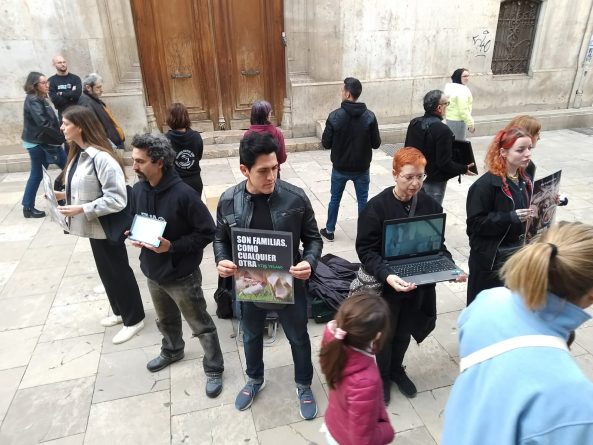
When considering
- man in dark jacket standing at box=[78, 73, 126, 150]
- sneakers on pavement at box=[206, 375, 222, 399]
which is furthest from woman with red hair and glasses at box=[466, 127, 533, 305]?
man in dark jacket standing at box=[78, 73, 126, 150]

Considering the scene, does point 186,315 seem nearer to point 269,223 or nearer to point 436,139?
point 269,223

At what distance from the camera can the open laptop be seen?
8.69 ft

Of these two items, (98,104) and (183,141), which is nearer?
(183,141)

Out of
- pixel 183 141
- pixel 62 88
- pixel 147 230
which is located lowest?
pixel 147 230

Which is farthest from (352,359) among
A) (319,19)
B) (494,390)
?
(319,19)

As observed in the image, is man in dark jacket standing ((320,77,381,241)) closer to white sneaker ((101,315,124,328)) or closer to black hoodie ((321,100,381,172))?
black hoodie ((321,100,381,172))

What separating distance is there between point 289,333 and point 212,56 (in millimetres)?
7779

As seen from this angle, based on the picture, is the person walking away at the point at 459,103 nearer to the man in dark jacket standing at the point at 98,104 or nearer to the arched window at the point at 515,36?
the arched window at the point at 515,36

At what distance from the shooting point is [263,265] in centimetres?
247

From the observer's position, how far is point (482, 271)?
3150 mm

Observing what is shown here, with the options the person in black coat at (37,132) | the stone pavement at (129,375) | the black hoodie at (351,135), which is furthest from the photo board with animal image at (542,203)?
the person in black coat at (37,132)

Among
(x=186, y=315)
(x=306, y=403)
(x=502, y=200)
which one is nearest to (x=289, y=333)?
(x=306, y=403)

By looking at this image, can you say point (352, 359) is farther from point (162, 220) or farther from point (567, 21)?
point (567, 21)

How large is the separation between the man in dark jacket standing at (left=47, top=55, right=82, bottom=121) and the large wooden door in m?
1.92
